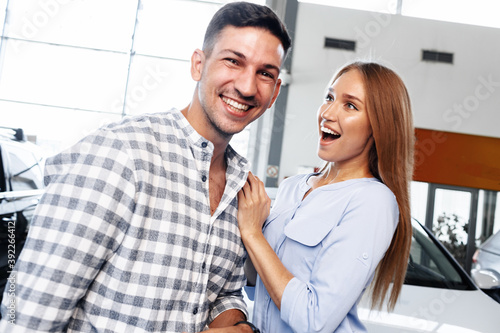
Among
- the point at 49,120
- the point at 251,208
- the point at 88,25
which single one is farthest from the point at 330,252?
the point at 88,25

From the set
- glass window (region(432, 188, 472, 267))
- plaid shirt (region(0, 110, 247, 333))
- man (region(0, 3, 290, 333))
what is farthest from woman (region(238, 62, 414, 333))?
glass window (region(432, 188, 472, 267))

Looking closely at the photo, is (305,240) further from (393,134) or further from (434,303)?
(434,303)

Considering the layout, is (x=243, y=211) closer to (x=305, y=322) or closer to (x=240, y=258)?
(x=240, y=258)

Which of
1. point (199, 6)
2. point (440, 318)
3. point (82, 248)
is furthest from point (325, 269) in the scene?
point (199, 6)

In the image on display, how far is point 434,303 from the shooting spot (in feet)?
6.71

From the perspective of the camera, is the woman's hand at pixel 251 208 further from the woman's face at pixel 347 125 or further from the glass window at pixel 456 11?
the glass window at pixel 456 11

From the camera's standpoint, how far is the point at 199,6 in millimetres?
8164

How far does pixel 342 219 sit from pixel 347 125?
0.33 metres

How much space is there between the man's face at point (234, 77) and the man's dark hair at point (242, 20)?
2cm

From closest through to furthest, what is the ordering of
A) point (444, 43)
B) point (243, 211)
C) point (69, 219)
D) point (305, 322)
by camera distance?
point (69, 219) < point (305, 322) < point (243, 211) < point (444, 43)

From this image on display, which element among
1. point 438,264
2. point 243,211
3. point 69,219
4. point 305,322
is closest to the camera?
point 69,219

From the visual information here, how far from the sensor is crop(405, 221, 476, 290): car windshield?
2.35 meters

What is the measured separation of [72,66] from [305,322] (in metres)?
8.00

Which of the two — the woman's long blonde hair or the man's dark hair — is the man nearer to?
the man's dark hair
